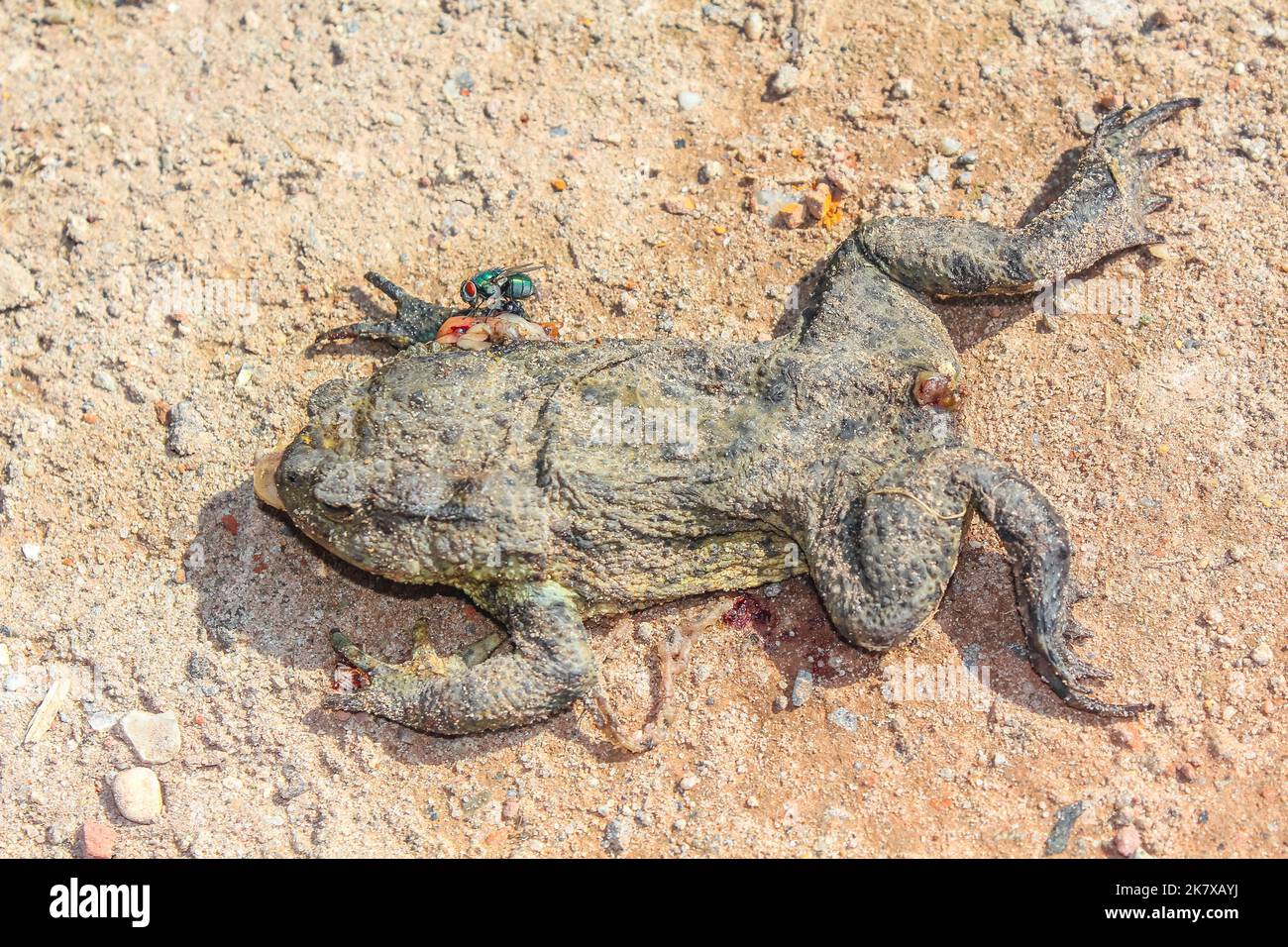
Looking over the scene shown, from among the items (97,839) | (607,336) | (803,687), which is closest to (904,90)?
(607,336)

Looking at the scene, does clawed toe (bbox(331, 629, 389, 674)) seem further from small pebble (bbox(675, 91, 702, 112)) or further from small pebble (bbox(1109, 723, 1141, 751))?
small pebble (bbox(675, 91, 702, 112))

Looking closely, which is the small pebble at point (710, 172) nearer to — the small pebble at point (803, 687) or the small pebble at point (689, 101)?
the small pebble at point (689, 101)

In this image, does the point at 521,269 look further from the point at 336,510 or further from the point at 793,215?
the point at 336,510

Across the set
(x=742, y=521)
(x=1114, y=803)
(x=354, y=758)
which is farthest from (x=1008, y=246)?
(x=354, y=758)

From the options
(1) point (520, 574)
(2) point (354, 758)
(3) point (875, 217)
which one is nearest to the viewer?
(1) point (520, 574)

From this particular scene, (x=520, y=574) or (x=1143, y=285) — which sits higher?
(x=1143, y=285)

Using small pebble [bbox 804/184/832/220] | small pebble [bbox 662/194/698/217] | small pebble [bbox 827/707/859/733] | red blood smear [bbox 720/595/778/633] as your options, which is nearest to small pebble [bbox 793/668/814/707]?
small pebble [bbox 827/707/859/733]

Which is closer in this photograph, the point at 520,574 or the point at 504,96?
the point at 520,574

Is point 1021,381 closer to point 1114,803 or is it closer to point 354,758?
point 1114,803
